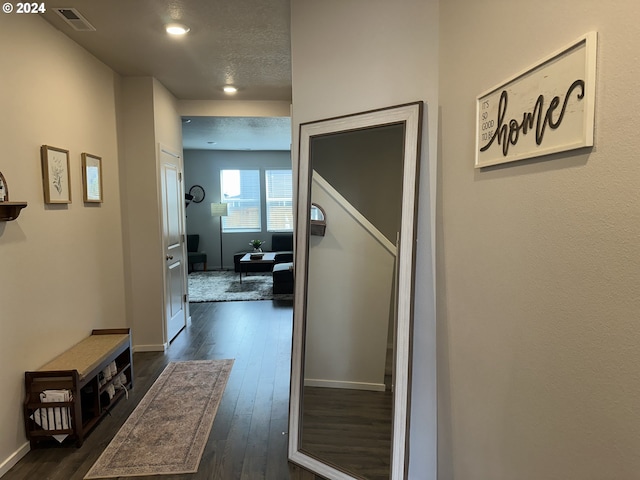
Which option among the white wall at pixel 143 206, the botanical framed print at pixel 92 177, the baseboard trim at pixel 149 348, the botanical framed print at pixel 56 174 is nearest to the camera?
the botanical framed print at pixel 56 174

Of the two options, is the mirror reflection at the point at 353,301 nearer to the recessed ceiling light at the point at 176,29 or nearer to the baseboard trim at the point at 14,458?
the recessed ceiling light at the point at 176,29

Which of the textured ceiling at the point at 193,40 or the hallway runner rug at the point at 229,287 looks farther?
the hallway runner rug at the point at 229,287

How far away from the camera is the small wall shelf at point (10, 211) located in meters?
2.08

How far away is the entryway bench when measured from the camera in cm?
232

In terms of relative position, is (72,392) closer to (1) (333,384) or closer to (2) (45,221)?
(2) (45,221)

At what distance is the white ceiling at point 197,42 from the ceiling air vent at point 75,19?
3 cm

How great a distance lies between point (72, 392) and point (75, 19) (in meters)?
2.32

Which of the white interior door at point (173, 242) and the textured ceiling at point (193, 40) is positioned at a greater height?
the textured ceiling at point (193, 40)

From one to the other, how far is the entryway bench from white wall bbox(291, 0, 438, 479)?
6.43 feet

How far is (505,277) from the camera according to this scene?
4.31 ft

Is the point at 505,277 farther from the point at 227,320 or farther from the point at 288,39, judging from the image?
the point at 227,320

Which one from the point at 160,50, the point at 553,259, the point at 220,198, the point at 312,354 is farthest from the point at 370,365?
the point at 220,198

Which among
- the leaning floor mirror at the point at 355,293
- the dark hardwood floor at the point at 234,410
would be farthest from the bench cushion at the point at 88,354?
the leaning floor mirror at the point at 355,293

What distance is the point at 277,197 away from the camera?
949cm
